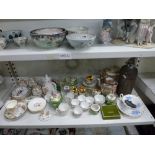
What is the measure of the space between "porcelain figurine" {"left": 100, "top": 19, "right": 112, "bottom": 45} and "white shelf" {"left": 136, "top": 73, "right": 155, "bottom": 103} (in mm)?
439

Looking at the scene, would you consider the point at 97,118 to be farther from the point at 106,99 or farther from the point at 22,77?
the point at 22,77

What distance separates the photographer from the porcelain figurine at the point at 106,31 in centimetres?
97

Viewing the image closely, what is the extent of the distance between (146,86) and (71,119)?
573mm

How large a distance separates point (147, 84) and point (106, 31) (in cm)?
49

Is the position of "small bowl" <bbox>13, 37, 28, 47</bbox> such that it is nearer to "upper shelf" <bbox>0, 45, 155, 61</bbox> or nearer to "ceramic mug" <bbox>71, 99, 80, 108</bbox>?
"upper shelf" <bbox>0, 45, 155, 61</bbox>

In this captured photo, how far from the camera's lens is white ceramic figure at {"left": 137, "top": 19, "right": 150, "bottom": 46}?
928mm

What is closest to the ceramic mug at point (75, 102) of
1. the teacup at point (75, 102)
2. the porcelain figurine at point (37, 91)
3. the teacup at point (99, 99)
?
the teacup at point (75, 102)

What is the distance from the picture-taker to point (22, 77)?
130cm

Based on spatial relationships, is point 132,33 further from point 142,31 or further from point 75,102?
point 75,102

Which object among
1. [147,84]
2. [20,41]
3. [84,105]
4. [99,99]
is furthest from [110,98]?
[20,41]

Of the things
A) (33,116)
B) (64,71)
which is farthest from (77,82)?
(33,116)

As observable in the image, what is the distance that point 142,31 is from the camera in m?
0.95

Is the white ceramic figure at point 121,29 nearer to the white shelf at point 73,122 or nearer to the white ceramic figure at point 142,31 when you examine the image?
the white ceramic figure at point 142,31

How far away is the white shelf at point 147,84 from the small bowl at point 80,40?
0.54m
